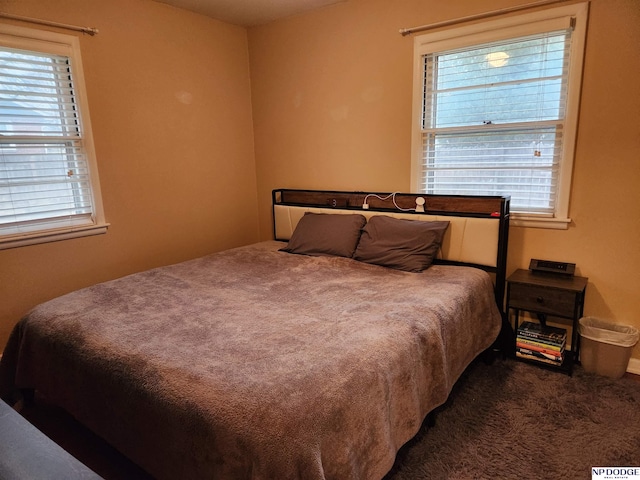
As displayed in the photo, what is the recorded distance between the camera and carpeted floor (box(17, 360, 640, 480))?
1.74 meters

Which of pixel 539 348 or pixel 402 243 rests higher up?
pixel 402 243

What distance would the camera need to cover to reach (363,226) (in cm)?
310

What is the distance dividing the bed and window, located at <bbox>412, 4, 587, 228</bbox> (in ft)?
Answer: 0.84

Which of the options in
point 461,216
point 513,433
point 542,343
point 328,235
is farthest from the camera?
point 328,235

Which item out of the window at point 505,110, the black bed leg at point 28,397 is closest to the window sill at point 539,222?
the window at point 505,110

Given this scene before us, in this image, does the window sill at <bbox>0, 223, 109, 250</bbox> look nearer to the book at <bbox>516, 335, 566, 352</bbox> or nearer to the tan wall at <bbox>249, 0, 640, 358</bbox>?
the tan wall at <bbox>249, 0, 640, 358</bbox>

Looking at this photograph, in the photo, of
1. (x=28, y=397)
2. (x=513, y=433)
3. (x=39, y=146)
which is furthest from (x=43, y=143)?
(x=513, y=433)

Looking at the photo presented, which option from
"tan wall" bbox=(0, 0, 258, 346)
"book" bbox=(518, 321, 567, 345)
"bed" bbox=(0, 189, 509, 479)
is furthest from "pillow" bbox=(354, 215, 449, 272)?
"tan wall" bbox=(0, 0, 258, 346)

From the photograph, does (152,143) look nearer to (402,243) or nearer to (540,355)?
(402,243)

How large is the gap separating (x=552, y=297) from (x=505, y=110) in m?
1.27

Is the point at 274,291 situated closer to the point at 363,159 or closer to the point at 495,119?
the point at 363,159

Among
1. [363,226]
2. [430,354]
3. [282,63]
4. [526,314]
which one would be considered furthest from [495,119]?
[282,63]

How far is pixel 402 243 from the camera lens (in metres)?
2.73

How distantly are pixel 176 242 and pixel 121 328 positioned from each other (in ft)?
5.85
